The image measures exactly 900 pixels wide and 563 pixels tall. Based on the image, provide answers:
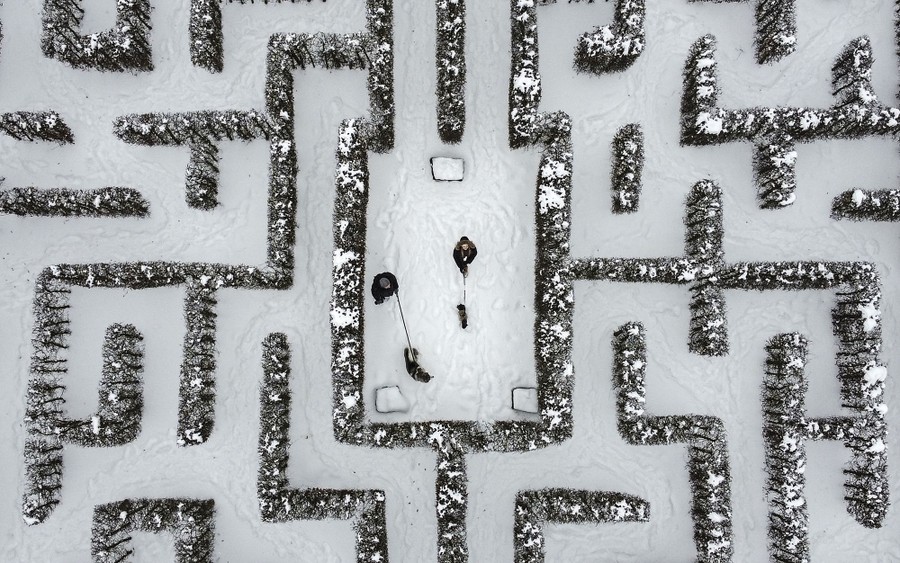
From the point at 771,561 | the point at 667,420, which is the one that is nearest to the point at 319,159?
the point at 667,420

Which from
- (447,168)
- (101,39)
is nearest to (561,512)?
(447,168)

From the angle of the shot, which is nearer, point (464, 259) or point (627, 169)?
point (464, 259)

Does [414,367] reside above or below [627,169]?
below

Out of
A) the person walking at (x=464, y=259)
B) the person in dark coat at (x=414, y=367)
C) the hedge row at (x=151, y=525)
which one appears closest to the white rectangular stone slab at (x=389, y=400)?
the person in dark coat at (x=414, y=367)

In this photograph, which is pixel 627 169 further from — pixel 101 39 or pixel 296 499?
pixel 101 39

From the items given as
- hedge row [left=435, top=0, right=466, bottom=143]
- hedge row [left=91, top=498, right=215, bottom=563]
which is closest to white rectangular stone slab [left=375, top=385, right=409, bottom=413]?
hedge row [left=91, top=498, right=215, bottom=563]

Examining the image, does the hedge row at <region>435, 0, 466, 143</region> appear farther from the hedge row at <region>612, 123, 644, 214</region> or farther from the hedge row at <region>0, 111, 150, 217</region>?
the hedge row at <region>0, 111, 150, 217</region>

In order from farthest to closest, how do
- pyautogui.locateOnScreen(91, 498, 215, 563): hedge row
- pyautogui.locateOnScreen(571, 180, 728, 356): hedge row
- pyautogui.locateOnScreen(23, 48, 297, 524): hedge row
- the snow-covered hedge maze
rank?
1. the snow-covered hedge maze
2. pyautogui.locateOnScreen(571, 180, 728, 356): hedge row
3. pyautogui.locateOnScreen(23, 48, 297, 524): hedge row
4. pyautogui.locateOnScreen(91, 498, 215, 563): hedge row
